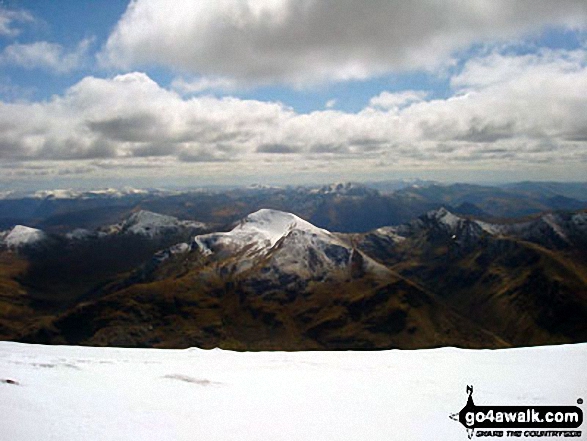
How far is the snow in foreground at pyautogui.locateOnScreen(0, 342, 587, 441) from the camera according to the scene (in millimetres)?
17984

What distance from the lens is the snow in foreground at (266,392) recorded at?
17984 mm

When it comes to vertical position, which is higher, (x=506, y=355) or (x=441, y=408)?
(x=441, y=408)

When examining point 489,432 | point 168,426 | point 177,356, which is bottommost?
point 177,356

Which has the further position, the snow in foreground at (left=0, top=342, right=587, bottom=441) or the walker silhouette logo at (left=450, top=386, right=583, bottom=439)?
the walker silhouette logo at (left=450, top=386, right=583, bottom=439)

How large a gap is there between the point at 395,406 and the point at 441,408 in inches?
90.3

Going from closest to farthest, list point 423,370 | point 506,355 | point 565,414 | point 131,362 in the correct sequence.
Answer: point 565,414 → point 423,370 → point 131,362 → point 506,355

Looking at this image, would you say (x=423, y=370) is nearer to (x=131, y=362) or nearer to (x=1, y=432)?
(x=131, y=362)

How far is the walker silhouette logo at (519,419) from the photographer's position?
19.4m

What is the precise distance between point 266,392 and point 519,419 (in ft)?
41.1

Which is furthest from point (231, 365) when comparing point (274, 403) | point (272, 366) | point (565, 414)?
point (565, 414)

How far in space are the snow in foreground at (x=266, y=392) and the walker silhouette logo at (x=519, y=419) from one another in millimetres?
610

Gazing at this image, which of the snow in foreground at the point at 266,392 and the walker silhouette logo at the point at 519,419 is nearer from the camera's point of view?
the snow in foreground at the point at 266,392

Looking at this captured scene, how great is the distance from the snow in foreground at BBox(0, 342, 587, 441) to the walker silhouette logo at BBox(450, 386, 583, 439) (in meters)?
0.61

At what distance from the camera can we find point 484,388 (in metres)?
24.4
